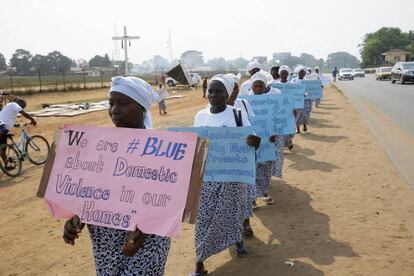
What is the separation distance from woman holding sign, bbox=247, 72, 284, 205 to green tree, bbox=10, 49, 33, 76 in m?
69.4

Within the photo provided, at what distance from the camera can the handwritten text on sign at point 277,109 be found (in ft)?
18.0

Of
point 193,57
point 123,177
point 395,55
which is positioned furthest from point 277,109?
point 193,57

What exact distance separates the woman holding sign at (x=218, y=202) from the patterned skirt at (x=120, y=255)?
1483mm

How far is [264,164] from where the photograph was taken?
5.39 m

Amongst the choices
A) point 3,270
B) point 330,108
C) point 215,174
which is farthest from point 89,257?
point 330,108

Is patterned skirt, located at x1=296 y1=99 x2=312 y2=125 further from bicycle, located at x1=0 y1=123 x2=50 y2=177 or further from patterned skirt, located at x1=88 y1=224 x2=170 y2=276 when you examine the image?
patterned skirt, located at x1=88 y1=224 x2=170 y2=276

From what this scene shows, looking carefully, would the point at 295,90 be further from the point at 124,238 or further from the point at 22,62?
the point at 22,62

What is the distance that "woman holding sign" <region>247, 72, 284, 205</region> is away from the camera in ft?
17.8

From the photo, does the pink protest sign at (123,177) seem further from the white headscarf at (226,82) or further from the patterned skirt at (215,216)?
the white headscarf at (226,82)

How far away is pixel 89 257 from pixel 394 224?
363 cm

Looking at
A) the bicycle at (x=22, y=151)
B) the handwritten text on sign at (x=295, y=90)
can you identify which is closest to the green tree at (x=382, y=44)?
the handwritten text on sign at (x=295, y=90)

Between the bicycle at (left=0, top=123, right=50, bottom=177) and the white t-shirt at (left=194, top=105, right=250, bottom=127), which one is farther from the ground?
the white t-shirt at (left=194, top=105, right=250, bottom=127)

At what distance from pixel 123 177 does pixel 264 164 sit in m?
3.35

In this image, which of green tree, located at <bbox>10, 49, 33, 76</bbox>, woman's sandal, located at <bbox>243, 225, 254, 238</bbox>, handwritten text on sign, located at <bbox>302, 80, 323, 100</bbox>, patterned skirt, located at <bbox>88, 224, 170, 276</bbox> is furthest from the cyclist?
green tree, located at <bbox>10, 49, 33, 76</bbox>
